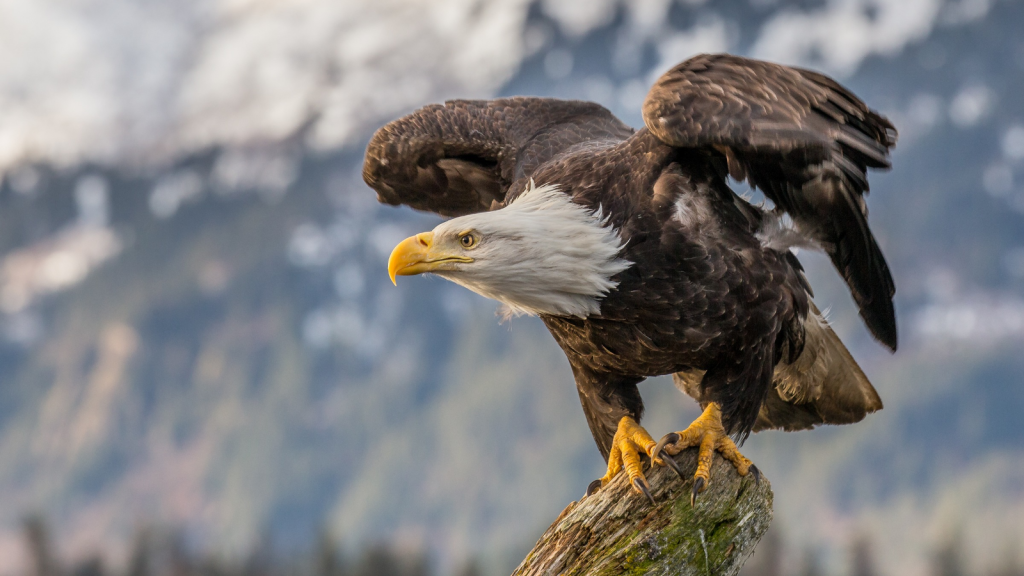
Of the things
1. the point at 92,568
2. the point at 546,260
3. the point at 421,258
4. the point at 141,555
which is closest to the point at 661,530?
the point at 546,260

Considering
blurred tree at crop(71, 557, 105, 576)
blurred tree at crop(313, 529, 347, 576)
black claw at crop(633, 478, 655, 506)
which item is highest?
blurred tree at crop(71, 557, 105, 576)

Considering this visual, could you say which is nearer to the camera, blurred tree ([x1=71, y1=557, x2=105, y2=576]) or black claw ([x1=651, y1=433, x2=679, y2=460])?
black claw ([x1=651, y1=433, x2=679, y2=460])

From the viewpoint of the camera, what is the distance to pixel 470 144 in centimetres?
659

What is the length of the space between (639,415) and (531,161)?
1.61 m

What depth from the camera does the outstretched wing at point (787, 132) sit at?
4520 millimetres

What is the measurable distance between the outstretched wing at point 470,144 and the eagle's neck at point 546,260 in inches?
60.2

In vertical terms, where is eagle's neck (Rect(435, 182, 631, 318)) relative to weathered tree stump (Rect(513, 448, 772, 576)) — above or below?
above

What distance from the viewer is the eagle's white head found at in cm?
459

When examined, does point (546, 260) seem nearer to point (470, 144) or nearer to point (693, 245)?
point (693, 245)

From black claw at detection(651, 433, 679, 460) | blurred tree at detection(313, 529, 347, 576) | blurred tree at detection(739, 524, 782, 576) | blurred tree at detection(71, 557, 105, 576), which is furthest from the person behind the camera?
blurred tree at detection(71, 557, 105, 576)

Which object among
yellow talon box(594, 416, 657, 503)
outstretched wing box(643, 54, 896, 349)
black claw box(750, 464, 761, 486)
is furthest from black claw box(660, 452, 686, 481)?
outstretched wing box(643, 54, 896, 349)

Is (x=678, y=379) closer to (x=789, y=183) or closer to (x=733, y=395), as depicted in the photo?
(x=733, y=395)

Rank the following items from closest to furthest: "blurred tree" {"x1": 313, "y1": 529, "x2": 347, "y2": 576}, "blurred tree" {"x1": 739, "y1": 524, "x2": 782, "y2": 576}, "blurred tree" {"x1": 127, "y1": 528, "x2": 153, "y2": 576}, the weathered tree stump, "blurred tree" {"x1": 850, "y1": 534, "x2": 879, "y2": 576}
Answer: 1. the weathered tree stump
2. "blurred tree" {"x1": 739, "y1": 524, "x2": 782, "y2": 576}
3. "blurred tree" {"x1": 313, "y1": 529, "x2": 347, "y2": 576}
4. "blurred tree" {"x1": 850, "y1": 534, "x2": 879, "y2": 576}
5. "blurred tree" {"x1": 127, "y1": 528, "x2": 153, "y2": 576}

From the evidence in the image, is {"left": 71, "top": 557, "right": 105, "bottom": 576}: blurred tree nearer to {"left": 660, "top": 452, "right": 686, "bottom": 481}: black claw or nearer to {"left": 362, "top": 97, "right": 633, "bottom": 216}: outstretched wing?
{"left": 362, "top": 97, "right": 633, "bottom": 216}: outstretched wing
